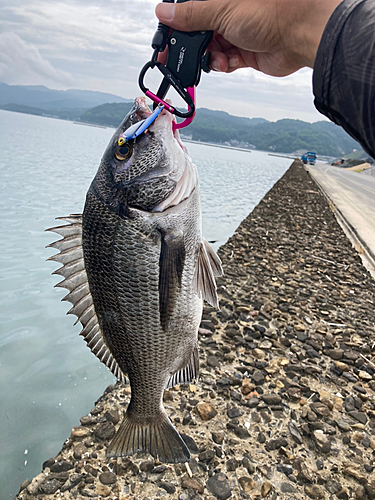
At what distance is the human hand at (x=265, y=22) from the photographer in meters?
1.91

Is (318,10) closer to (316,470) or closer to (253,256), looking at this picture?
(316,470)

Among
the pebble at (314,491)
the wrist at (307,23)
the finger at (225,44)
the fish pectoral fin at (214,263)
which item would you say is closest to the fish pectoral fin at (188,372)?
the fish pectoral fin at (214,263)

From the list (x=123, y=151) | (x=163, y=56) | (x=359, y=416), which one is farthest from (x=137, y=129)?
(x=359, y=416)

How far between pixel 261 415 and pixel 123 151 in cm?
284

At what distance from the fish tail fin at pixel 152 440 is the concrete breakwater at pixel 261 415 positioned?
2.07 ft

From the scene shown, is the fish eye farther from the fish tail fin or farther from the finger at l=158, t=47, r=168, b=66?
the fish tail fin

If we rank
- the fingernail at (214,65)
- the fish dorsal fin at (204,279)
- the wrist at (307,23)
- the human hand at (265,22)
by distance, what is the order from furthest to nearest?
the fingernail at (214,65) < the fish dorsal fin at (204,279) < the human hand at (265,22) < the wrist at (307,23)

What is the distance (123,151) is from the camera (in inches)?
86.9

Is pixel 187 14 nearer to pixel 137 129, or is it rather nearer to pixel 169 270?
pixel 137 129

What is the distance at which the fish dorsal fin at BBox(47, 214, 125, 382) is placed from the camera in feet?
7.67

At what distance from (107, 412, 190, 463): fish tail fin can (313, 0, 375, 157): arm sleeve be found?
2062 millimetres

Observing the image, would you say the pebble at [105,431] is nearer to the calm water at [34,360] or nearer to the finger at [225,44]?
the calm water at [34,360]

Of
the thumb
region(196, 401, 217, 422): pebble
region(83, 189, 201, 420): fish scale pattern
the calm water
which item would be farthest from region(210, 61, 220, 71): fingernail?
the calm water

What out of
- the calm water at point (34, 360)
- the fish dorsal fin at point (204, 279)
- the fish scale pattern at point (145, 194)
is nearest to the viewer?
the fish scale pattern at point (145, 194)
